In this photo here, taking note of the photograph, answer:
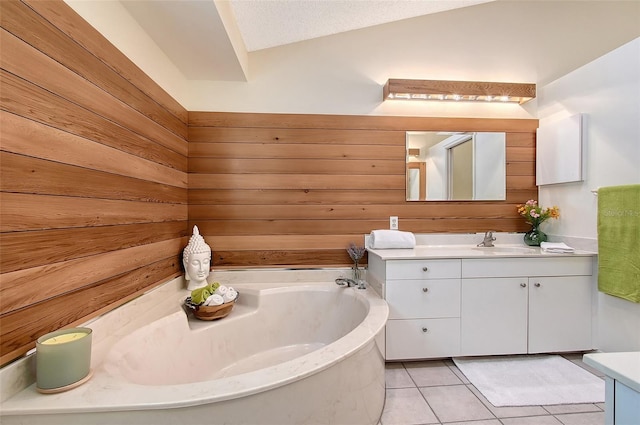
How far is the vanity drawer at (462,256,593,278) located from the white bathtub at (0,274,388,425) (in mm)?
739

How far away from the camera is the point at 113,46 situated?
150 centimetres

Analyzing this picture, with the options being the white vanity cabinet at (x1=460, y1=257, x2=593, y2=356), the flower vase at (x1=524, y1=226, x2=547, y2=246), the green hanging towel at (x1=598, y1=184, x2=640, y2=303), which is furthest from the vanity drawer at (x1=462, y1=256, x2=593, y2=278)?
the flower vase at (x1=524, y1=226, x2=547, y2=246)

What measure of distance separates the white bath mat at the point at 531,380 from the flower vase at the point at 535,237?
90 cm

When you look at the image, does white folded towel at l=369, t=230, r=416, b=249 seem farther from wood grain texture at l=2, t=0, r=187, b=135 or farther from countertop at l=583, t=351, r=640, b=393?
wood grain texture at l=2, t=0, r=187, b=135

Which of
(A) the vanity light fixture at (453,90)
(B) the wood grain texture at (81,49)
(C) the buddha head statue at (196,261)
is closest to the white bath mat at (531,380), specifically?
(C) the buddha head statue at (196,261)

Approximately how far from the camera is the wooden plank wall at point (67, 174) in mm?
979

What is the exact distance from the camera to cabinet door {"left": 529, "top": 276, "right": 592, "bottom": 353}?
2.13 meters

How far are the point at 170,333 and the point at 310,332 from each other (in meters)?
0.99

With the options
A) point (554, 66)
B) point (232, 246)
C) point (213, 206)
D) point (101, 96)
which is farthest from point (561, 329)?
point (101, 96)

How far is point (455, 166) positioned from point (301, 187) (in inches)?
55.0

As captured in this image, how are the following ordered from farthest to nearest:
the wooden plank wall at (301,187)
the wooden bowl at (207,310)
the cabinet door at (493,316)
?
the wooden plank wall at (301,187), the cabinet door at (493,316), the wooden bowl at (207,310)

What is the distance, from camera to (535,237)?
255 centimetres

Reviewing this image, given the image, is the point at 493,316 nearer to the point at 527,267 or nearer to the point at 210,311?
the point at 527,267

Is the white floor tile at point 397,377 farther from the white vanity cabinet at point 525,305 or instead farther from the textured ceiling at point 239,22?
the textured ceiling at point 239,22
